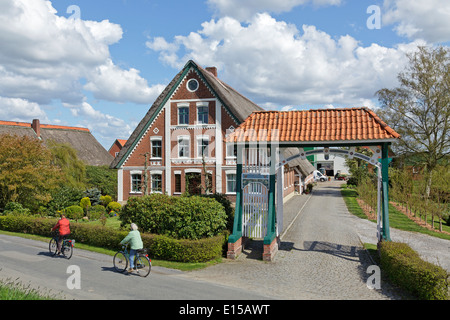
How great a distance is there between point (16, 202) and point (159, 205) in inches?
575

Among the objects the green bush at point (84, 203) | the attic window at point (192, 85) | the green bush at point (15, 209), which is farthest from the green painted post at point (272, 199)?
the green bush at point (84, 203)

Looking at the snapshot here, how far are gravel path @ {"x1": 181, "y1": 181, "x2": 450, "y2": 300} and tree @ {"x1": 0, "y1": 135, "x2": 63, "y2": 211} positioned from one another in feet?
50.2

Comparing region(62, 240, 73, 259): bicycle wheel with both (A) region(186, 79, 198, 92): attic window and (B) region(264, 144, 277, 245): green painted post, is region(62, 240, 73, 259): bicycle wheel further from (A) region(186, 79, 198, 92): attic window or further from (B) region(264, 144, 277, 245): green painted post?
(A) region(186, 79, 198, 92): attic window

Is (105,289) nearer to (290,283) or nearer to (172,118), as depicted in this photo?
(290,283)

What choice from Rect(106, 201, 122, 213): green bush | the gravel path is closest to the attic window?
Rect(106, 201, 122, 213): green bush

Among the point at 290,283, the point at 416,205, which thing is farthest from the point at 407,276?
the point at 416,205

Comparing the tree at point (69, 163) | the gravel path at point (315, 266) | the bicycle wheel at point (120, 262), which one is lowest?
the gravel path at point (315, 266)

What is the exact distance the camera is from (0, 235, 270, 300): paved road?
9078mm

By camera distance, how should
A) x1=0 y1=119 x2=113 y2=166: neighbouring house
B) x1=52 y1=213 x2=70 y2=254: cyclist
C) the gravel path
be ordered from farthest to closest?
1. x1=0 y1=119 x2=113 y2=166: neighbouring house
2. x1=52 y1=213 x2=70 y2=254: cyclist
3. the gravel path

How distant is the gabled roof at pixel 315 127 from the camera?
42.5ft

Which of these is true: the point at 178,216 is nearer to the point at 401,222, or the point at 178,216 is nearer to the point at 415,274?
the point at 415,274

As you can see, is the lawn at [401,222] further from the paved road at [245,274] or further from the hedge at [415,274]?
the hedge at [415,274]

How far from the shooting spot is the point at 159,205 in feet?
44.7

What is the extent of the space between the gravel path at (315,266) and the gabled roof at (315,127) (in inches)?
168
